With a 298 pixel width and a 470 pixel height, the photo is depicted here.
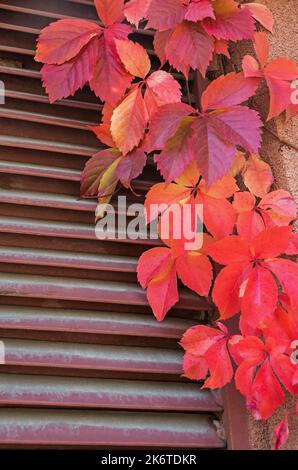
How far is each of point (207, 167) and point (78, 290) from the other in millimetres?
520

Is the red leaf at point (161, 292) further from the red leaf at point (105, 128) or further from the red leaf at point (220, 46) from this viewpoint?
the red leaf at point (220, 46)

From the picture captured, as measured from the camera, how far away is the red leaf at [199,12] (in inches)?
50.6

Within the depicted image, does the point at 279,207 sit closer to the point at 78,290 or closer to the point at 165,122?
the point at 165,122

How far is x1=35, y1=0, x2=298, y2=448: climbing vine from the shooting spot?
1.17 m

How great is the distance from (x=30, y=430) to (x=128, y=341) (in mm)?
357

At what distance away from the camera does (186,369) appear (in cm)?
126

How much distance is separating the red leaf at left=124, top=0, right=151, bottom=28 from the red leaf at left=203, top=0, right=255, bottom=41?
0.60ft

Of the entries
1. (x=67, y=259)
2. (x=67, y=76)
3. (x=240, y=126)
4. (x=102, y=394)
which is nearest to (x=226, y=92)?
(x=240, y=126)

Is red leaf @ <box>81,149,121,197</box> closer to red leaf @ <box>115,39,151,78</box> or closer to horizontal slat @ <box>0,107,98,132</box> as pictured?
horizontal slat @ <box>0,107,98,132</box>

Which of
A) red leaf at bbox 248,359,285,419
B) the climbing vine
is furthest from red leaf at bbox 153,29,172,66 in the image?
red leaf at bbox 248,359,285,419

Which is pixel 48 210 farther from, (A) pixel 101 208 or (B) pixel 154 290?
(B) pixel 154 290

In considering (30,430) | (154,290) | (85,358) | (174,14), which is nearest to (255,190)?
(154,290)

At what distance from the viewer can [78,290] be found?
4.38 feet

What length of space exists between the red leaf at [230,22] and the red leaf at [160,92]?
0.60 ft
